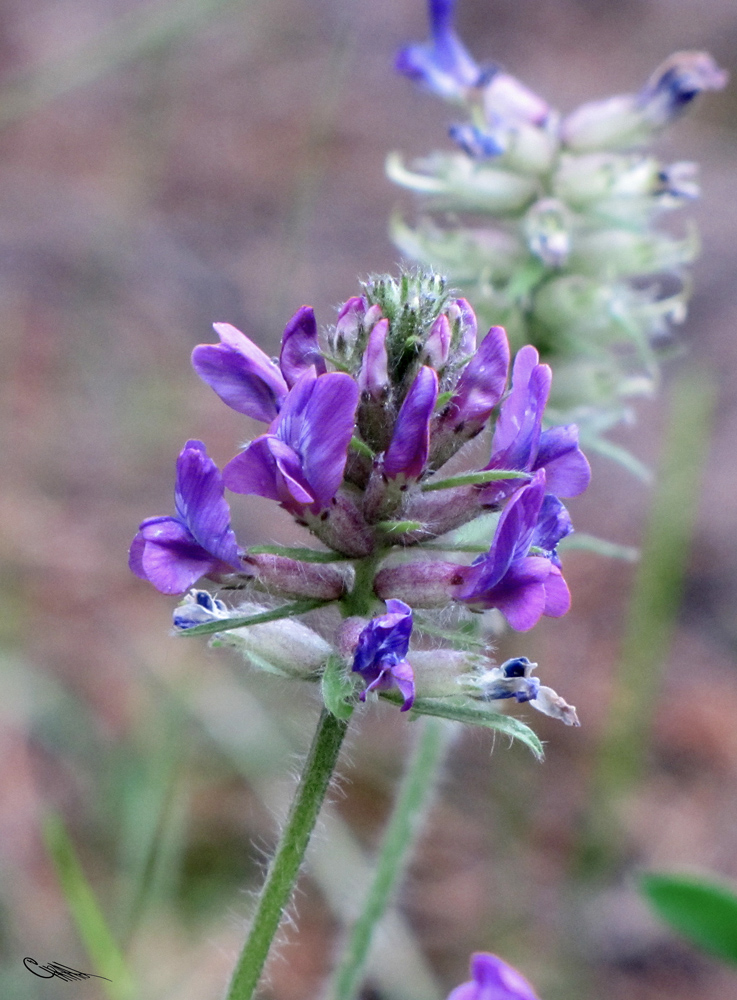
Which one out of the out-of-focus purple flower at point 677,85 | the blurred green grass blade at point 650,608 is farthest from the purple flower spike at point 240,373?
the blurred green grass blade at point 650,608

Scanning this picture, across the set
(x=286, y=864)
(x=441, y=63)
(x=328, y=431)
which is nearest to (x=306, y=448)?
(x=328, y=431)

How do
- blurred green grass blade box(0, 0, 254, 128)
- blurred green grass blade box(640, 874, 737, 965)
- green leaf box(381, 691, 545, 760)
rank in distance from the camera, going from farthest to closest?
blurred green grass blade box(0, 0, 254, 128) < blurred green grass blade box(640, 874, 737, 965) < green leaf box(381, 691, 545, 760)

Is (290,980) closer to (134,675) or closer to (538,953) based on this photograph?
(538,953)

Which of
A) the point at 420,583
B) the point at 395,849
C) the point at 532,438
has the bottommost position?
the point at 395,849

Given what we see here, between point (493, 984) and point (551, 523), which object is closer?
point (493, 984)

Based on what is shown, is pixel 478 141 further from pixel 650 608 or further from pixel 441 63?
pixel 650 608

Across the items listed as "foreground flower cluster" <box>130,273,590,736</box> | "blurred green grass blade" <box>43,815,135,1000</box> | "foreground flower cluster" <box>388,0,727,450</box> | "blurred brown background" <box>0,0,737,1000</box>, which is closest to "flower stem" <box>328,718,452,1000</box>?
"blurred brown background" <box>0,0,737,1000</box>

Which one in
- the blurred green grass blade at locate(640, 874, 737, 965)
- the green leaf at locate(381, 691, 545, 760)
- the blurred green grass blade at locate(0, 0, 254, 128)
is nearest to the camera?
the green leaf at locate(381, 691, 545, 760)

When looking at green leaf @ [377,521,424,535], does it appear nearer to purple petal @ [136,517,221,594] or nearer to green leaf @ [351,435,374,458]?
green leaf @ [351,435,374,458]
